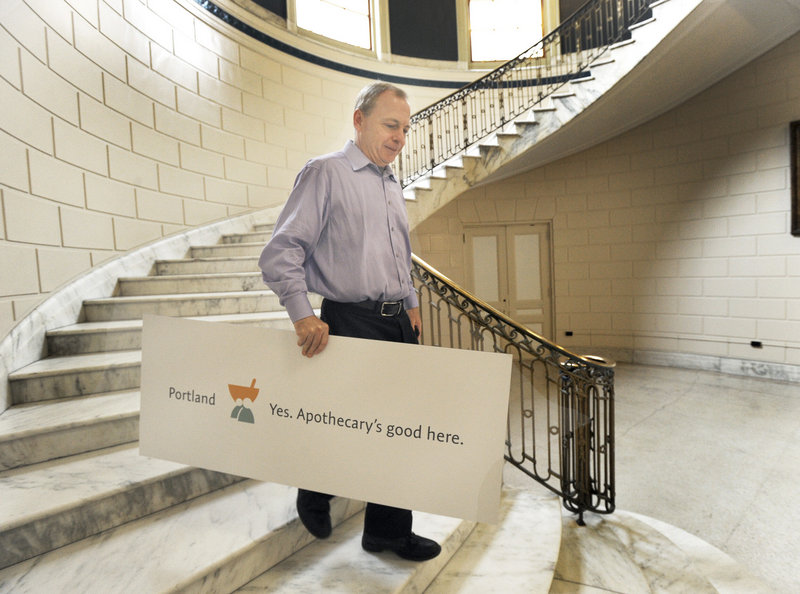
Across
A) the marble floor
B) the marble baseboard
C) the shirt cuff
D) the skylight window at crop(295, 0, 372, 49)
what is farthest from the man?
the skylight window at crop(295, 0, 372, 49)

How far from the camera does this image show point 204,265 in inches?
129

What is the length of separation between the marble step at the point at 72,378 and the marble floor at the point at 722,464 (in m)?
2.47

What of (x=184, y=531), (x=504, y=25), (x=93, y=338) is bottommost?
(x=184, y=531)

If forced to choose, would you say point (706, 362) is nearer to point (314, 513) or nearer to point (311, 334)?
point (314, 513)

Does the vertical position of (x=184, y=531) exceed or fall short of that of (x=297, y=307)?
it falls short

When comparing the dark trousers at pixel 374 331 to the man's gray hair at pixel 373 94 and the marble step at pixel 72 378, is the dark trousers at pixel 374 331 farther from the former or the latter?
the marble step at pixel 72 378

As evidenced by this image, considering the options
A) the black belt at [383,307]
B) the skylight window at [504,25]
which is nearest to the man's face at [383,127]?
the black belt at [383,307]

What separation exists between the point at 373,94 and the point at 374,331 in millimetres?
578

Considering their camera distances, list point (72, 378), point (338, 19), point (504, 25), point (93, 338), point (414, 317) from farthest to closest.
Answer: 1. point (504, 25)
2. point (338, 19)
3. point (93, 338)
4. point (72, 378)
5. point (414, 317)

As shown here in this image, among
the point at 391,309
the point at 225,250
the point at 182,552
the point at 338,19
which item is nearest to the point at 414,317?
the point at 391,309

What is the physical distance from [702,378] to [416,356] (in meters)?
5.02

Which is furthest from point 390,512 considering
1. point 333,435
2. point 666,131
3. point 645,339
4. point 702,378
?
point 666,131

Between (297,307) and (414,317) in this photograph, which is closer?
(297,307)

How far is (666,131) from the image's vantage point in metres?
5.44
